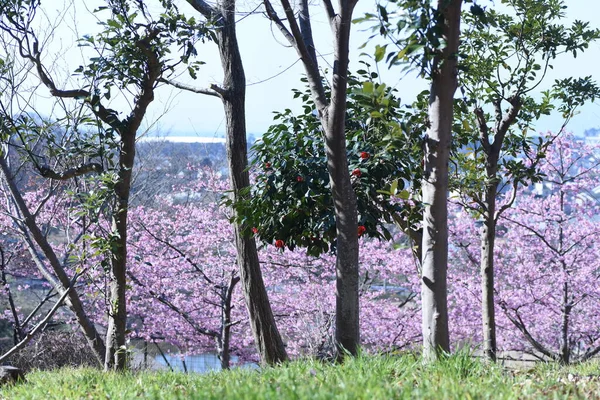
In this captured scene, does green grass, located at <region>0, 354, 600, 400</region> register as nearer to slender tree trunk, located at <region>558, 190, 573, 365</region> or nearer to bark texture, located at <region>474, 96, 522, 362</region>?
bark texture, located at <region>474, 96, 522, 362</region>

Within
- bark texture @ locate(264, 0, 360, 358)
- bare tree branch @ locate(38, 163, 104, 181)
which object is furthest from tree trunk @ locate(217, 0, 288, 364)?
bark texture @ locate(264, 0, 360, 358)

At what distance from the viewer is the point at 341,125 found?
4312mm

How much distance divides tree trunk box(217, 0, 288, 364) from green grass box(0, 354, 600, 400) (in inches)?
75.5

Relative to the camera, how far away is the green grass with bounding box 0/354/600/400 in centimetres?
262

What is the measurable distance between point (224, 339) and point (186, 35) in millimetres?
5603

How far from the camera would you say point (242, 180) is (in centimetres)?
595

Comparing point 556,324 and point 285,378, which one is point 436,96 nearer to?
point 285,378

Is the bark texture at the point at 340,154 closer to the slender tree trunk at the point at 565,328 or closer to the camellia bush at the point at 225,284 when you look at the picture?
the slender tree trunk at the point at 565,328

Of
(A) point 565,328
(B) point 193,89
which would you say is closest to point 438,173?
(B) point 193,89

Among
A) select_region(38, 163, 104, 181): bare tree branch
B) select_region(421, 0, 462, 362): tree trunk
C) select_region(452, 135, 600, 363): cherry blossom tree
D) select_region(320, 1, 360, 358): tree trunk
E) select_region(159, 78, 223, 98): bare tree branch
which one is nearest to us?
select_region(421, 0, 462, 362): tree trunk

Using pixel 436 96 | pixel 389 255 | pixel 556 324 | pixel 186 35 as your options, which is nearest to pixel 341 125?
pixel 436 96

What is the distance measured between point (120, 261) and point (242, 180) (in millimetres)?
1323

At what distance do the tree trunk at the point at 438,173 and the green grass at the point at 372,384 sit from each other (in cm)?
30

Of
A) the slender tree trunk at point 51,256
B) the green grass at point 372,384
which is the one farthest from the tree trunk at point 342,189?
the slender tree trunk at point 51,256
